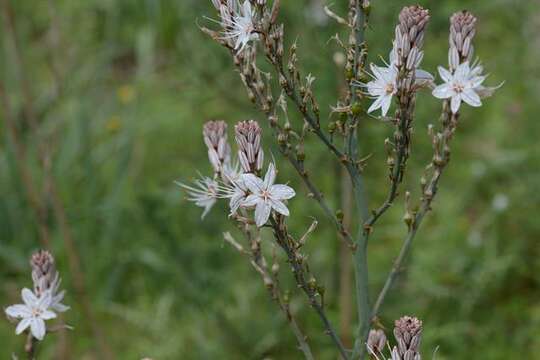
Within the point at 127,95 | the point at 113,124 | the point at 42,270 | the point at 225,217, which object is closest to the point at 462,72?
the point at 42,270

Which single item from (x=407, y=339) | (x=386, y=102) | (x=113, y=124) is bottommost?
(x=407, y=339)

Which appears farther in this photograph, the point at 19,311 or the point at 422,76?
the point at 19,311

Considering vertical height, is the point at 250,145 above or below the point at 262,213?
above

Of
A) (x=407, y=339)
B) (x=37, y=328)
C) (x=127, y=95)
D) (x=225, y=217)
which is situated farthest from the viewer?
(x=127, y=95)

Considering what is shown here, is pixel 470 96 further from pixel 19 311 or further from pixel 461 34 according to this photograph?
pixel 19 311

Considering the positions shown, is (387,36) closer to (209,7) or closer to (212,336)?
(209,7)

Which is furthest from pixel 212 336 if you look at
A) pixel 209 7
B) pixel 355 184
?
pixel 355 184
